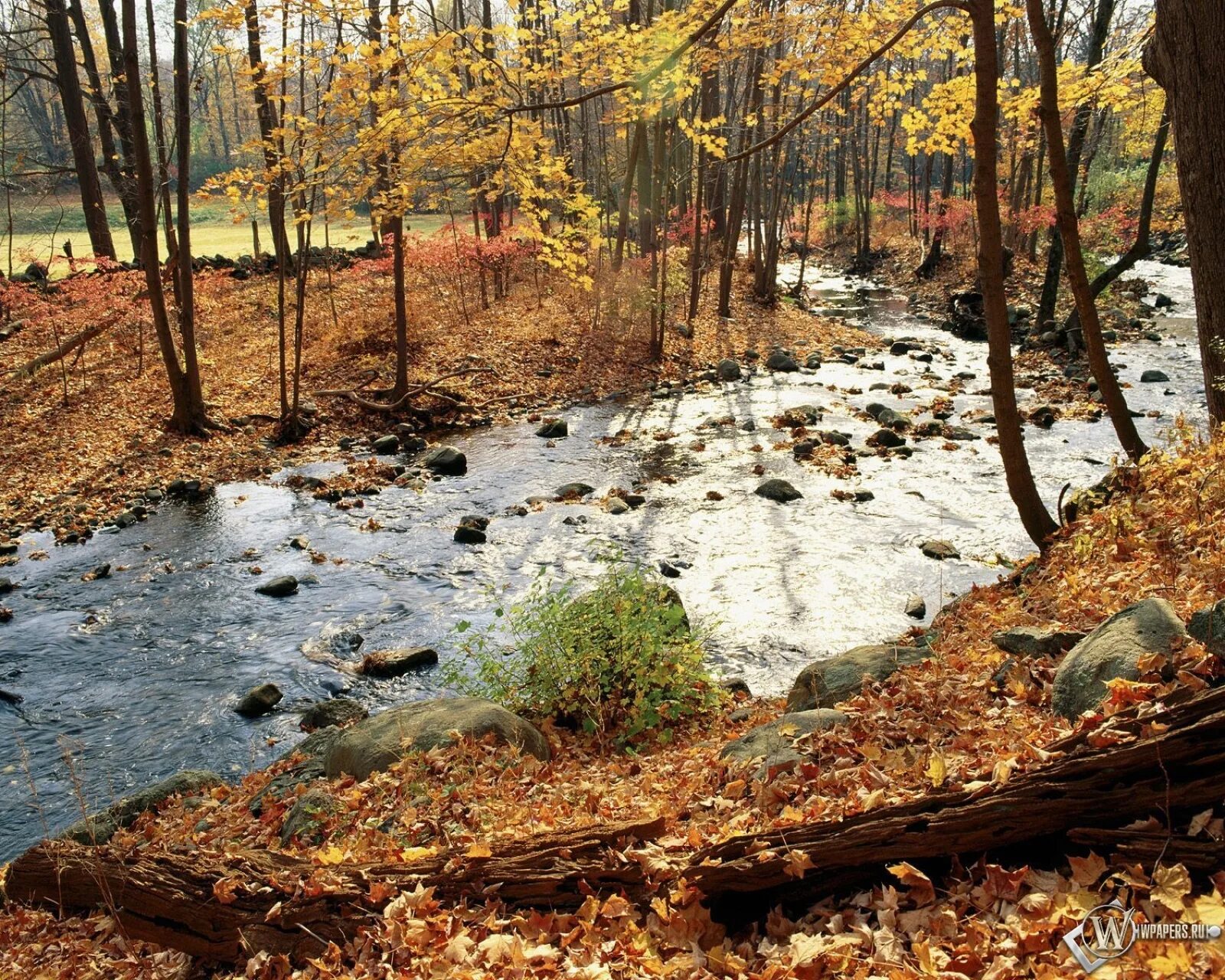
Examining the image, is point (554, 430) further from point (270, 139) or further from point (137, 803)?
point (137, 803)

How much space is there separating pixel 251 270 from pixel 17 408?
12748 mm

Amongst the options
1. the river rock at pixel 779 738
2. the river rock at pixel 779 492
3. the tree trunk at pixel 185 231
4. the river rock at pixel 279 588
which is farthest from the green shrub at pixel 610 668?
the tree trunk at pixel 185 231

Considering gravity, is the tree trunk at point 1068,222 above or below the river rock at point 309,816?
above

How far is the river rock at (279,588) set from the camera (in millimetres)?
9812

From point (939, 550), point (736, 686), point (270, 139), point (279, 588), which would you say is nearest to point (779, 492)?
point (939, 550)

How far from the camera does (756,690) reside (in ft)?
24.7

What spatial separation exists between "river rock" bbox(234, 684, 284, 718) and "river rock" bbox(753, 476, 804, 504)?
719 centimetres

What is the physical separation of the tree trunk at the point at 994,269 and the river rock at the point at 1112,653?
2636mm

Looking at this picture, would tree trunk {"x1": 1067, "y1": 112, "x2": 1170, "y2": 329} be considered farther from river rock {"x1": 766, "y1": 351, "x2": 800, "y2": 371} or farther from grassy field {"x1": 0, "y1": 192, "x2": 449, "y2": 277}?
grassy field {"x1": 0, "y1": 192, "x2": 449, "y2": 277}

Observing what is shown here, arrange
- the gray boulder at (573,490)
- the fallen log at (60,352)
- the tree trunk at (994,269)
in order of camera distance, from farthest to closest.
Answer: the fallen log at (60,352)
the gray boulder at (573,490)
the tree trunk at (994,269)

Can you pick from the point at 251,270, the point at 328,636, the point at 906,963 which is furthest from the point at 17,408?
the point at 906,963

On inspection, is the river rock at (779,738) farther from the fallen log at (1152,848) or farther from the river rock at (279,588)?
the river rock at (279,588)

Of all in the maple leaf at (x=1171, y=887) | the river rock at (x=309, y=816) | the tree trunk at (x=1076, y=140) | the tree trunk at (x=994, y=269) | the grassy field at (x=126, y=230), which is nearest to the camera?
the maple leaf at (x=1171, y=887)

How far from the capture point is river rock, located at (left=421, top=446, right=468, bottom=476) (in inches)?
544
